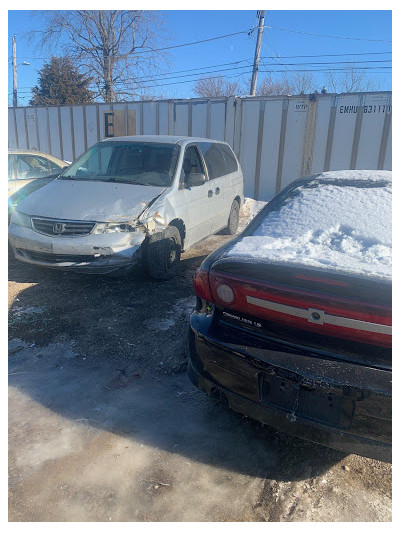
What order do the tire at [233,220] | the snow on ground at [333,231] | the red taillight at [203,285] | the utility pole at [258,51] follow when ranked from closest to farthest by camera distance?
1. the snow on ground at [333,231]
2. the red taillight at [203,285]
3. the tire at [233,220]
4. the utility pole at [258,51]

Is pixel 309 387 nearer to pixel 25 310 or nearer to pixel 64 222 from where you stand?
pixel 25 310

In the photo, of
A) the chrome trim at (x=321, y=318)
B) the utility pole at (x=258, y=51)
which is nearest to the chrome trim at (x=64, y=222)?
the chrome trim at (x=321, y=318)

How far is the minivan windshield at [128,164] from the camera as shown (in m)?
5.28

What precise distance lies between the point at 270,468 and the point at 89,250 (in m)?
2.98

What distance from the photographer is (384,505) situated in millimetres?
2021

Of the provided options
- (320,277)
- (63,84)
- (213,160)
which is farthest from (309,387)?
(63,84)

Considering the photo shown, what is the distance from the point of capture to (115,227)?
14.9 feet

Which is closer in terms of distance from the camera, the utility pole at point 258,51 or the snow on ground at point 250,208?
the snow on ground at point 250,208

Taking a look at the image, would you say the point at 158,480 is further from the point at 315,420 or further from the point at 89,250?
the point at 89,250

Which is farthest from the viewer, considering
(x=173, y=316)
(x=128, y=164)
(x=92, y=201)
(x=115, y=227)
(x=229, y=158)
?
(x=229, y=158)

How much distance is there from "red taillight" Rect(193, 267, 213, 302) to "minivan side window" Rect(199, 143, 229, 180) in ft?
12.9

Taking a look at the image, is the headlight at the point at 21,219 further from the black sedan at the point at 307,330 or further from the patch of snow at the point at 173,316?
the black sedan at the point at 307,330

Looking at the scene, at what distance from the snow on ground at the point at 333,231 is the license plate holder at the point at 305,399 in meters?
0.58

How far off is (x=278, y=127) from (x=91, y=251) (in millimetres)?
7598
